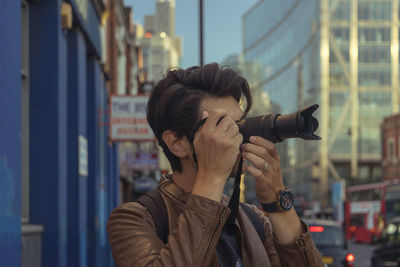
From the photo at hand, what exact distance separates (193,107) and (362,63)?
3166 inches

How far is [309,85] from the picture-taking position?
80938 millimetres

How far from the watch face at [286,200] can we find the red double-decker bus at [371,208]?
31069mm

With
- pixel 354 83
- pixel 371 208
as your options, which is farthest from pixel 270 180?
pixel 354 83

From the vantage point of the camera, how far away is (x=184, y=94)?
7.48 feet

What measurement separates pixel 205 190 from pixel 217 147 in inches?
6.0

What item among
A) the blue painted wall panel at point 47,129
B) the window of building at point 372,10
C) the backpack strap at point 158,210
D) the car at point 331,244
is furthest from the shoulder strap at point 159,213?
the window of building at point 372,10

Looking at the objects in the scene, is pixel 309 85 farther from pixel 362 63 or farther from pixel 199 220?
pixel 199 220

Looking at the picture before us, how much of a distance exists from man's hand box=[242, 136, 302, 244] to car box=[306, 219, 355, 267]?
877cm

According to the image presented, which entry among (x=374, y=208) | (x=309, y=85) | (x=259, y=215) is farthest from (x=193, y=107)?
(x=309, y=85)

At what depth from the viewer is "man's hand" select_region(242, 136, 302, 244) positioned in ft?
6.79

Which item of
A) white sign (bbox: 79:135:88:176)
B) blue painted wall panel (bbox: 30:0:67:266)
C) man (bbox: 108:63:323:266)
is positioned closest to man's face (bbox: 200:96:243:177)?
man (bbox: 108:63:323:266)

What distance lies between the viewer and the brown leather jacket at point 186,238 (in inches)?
79.1

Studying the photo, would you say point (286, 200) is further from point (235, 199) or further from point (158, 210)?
point (158, 210)

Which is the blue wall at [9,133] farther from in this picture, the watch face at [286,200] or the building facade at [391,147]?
the building facade at [391,147]
